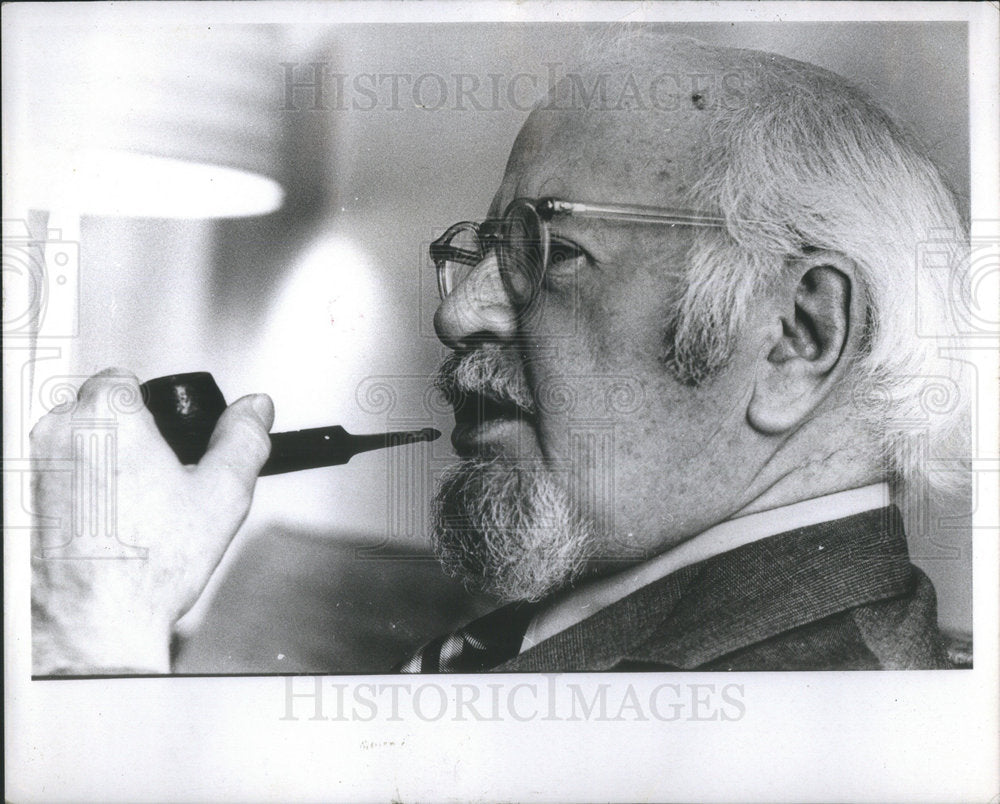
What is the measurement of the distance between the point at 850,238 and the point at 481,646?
109cm

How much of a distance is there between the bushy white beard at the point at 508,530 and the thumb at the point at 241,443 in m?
0.38

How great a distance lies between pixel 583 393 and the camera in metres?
1.75

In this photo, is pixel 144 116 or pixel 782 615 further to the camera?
pixel 144 116

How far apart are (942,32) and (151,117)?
5.46ft

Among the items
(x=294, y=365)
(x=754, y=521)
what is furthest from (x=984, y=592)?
(x=294, y=365)

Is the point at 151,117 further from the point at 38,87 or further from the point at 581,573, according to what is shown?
the point at 581,573

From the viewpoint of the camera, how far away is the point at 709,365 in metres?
1.69

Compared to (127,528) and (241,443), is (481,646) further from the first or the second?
(127,528)

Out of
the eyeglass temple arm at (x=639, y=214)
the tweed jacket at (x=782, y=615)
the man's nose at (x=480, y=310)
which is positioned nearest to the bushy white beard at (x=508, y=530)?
the tweed jacket at (x=782, y=615)

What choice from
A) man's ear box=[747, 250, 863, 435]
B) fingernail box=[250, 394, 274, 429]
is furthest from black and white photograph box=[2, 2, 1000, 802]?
man's ear box=[747, 250, 863, 435]

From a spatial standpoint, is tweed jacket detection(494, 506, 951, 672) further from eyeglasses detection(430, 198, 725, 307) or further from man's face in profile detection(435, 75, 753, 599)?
eyeglasses detection(430, 198, 725, 307)

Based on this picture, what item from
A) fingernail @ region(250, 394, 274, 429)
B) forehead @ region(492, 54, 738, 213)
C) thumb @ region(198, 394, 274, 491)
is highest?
forehead @ region(492, 54, 738, 213)

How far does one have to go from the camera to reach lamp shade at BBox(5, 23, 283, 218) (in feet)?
6.05

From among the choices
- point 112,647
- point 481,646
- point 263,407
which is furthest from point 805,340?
point 112,647
